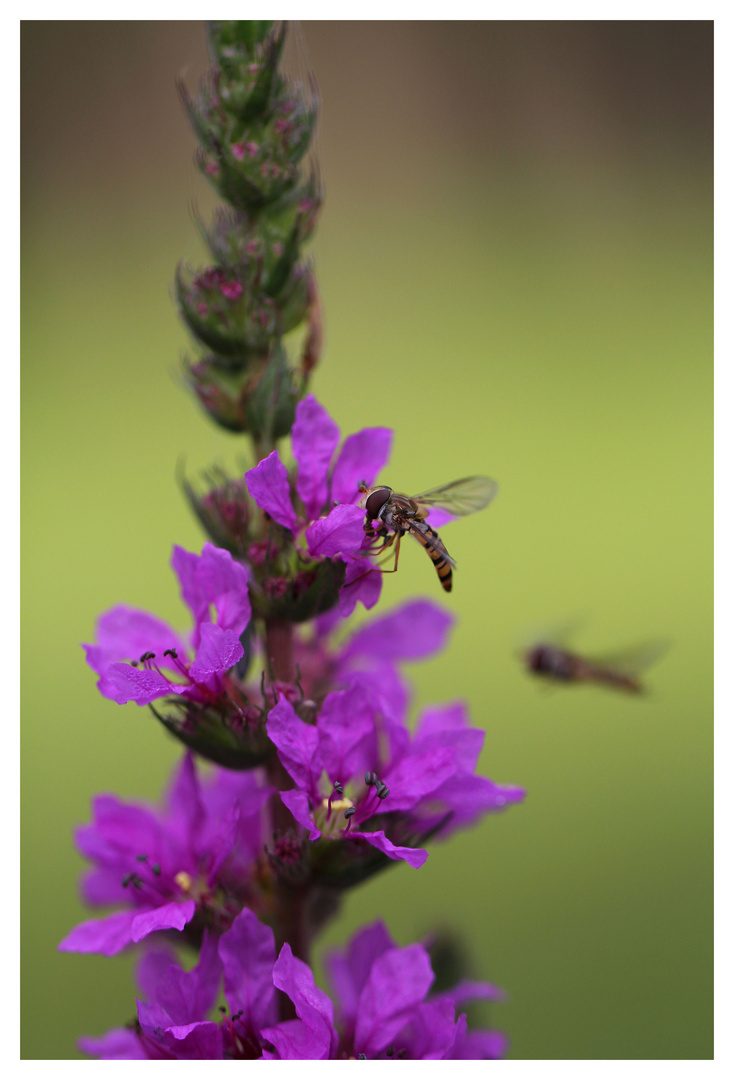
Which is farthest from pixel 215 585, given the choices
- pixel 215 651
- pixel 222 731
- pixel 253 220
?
pixel 253 220

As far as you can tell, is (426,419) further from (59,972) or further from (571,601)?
(59,972)

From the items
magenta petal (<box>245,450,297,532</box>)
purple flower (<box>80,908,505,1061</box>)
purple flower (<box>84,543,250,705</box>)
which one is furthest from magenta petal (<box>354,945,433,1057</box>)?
magenta petal (<box>245,450,297,532</box>)

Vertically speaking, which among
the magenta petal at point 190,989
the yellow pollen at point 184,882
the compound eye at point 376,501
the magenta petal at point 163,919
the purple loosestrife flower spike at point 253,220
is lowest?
the magenta petal at point 190,989

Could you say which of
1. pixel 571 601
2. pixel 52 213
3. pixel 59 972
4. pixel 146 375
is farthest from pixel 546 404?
pixel 59 972

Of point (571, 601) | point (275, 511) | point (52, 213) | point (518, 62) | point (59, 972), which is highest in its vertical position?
point (518, 62)

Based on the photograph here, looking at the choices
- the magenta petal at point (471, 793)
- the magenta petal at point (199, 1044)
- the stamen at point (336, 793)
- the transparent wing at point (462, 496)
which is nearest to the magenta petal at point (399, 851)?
the stamen at point (336, 793)

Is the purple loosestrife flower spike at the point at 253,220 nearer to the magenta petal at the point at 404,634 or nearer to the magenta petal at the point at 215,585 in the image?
the magenta petal at the point at 215,585
